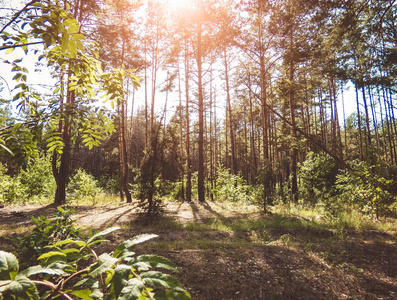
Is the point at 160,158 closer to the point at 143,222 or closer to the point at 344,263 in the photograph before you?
the point at 143,222

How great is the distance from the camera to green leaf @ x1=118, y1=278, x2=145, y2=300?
1.80 ft

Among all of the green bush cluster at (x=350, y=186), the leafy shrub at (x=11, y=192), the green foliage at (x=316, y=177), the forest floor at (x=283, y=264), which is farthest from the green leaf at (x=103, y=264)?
the leafy shrub at (x=11, y=192)

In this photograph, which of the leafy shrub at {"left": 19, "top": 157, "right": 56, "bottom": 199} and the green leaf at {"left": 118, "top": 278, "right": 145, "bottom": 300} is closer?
the green leaf at {"left": 118, "top": 278, "right": 145, "bottom": 300}

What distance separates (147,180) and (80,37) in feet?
18.8

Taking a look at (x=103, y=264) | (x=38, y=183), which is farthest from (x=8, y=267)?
(x=38, y=183)

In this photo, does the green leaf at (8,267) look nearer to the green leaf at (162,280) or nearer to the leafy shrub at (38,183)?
the green leaf at (162,280)

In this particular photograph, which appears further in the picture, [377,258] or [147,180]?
[147,180]

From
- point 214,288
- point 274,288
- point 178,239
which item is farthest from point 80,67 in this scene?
point 178,239

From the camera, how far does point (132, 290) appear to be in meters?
0.57

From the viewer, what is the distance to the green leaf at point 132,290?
1.80 ft

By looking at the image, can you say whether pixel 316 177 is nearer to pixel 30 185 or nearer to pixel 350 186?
pixel 350 186

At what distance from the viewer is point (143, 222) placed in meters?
6.27

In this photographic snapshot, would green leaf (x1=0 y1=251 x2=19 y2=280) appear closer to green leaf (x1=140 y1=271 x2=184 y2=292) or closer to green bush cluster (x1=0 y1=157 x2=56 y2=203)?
green leaf (x1=140 y1=271 x2=184 y2=292)

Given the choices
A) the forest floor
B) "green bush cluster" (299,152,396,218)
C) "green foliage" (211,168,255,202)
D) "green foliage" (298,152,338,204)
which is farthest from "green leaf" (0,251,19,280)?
"green foliage" (298,152,338,204)
